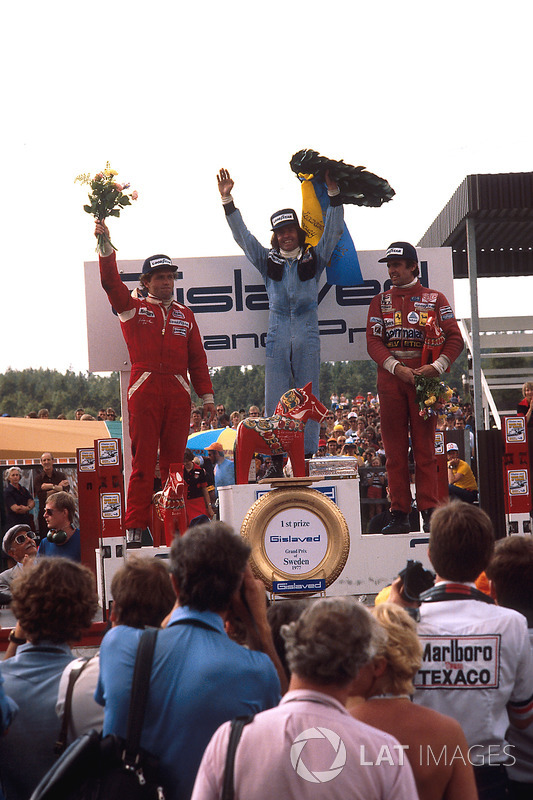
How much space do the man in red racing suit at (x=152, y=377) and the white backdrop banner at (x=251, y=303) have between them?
0.97 metres

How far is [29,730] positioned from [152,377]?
4547mm

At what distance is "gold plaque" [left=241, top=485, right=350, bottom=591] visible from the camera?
6211mm

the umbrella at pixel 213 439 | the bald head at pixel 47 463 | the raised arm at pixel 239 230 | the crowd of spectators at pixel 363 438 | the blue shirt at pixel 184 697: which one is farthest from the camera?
the umbrella at pixel 213 439

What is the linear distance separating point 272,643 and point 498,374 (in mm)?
13131

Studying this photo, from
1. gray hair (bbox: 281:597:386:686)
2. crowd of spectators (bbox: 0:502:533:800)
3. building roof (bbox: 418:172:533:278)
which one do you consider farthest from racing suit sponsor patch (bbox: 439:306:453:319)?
gray hair (bbox: 281:597:386:686)

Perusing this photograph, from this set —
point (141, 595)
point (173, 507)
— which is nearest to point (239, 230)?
point (173, 507)

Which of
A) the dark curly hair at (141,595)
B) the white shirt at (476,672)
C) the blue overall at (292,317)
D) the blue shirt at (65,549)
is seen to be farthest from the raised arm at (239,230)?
the white shirt at (476,672)

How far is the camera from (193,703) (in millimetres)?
2213

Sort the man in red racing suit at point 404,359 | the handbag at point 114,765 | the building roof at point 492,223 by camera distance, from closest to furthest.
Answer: the handbag at point 114,765 → the man in red racing suit at point 404,359 → the building roof at point 492,223

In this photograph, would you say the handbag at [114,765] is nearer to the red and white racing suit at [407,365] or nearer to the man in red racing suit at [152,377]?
the man in red racing suit at [152,377]

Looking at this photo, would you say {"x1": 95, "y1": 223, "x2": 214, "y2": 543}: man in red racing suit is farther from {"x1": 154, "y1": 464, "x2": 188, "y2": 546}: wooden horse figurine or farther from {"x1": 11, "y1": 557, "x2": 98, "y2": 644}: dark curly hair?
{"x1": 11, "y1": 557, "x2": 98, "y2": 644}: dark curly hair

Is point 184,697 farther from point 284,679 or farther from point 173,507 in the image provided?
point 173,507

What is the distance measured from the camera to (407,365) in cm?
709

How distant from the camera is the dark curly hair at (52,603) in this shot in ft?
8.49
